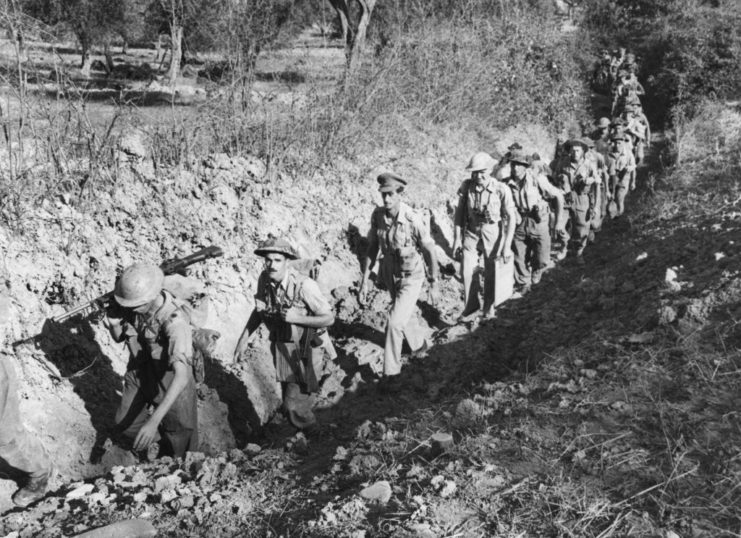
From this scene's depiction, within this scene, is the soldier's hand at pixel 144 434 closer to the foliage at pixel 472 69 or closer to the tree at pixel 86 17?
the foliage at pixel 472 69

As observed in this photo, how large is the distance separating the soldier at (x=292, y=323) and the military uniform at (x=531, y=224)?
412cm

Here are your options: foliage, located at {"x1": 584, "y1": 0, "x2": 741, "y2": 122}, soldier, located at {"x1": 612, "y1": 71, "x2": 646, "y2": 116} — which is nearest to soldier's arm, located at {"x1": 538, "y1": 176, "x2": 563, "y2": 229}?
soldier, located at {"x1": 612, "y1": 71, "x2": 646, "y2": 116}

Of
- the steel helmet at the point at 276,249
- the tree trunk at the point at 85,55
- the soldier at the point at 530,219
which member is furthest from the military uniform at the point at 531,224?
the tree trunk at the point at 85,55

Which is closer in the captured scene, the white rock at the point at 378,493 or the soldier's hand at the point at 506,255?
the white rock at the point at 378,493

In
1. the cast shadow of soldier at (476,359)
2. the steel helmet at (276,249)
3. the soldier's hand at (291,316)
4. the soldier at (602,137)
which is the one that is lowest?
the cast shadow of soldier at (476,359)

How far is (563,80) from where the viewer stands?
692 inches

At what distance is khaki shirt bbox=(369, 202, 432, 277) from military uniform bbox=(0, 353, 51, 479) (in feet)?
11.4

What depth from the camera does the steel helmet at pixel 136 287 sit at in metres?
4.23

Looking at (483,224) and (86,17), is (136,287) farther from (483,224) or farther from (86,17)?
(86,17)

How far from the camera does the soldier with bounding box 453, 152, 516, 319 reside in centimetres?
740

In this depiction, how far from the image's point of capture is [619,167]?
11.6 metres

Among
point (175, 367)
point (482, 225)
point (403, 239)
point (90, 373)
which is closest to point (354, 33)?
point (482, 225)

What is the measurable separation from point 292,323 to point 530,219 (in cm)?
466

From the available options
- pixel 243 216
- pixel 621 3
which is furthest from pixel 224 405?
pixel 621 3
